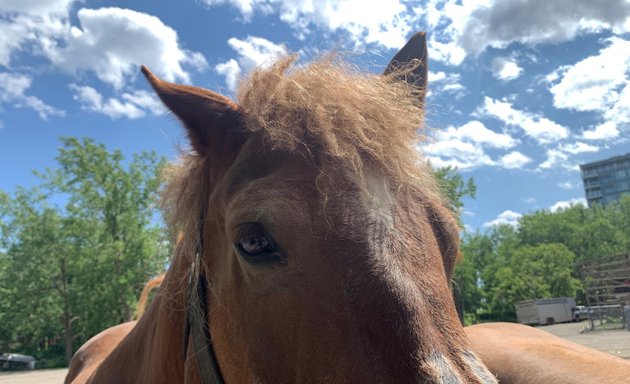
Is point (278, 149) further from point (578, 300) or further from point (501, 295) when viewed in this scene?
point (578, 300)

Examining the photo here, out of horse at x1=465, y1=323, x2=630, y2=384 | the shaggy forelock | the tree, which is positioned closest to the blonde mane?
the shaggy forelock

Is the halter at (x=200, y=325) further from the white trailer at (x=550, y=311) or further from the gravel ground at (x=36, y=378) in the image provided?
the white trailer at (x=550, y=311)

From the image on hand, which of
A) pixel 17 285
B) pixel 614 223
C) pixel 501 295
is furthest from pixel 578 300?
pixel 17 285

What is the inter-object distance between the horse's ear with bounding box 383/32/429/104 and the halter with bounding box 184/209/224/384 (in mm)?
1383

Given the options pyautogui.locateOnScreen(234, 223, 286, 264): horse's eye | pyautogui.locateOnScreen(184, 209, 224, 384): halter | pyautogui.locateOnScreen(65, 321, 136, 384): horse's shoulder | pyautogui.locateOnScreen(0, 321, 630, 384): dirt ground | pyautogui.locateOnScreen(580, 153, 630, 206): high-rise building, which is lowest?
pyautogui.locateOnScreen(0, 321, 630, 384): dirt ground

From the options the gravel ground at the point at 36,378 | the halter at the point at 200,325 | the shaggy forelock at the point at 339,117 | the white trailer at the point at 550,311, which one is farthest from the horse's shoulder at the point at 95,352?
the white trailer at the point at 550,311

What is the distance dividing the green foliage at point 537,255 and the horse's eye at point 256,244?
122ft

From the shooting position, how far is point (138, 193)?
33.9m

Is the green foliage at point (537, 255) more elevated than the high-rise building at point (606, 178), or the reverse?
the high-rise building at point (606, 178)

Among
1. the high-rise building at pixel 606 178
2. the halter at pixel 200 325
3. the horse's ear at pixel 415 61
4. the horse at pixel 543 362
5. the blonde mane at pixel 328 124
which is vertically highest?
the high-rise building at pixel 606 178

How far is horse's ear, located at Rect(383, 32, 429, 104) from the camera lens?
2.65 m

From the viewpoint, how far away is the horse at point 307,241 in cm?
149

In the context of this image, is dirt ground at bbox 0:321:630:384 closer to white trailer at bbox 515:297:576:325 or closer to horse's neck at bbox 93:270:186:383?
horse's neck at bbox 93:270:186:383

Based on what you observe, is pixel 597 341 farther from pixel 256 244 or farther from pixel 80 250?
pixel 80 250
